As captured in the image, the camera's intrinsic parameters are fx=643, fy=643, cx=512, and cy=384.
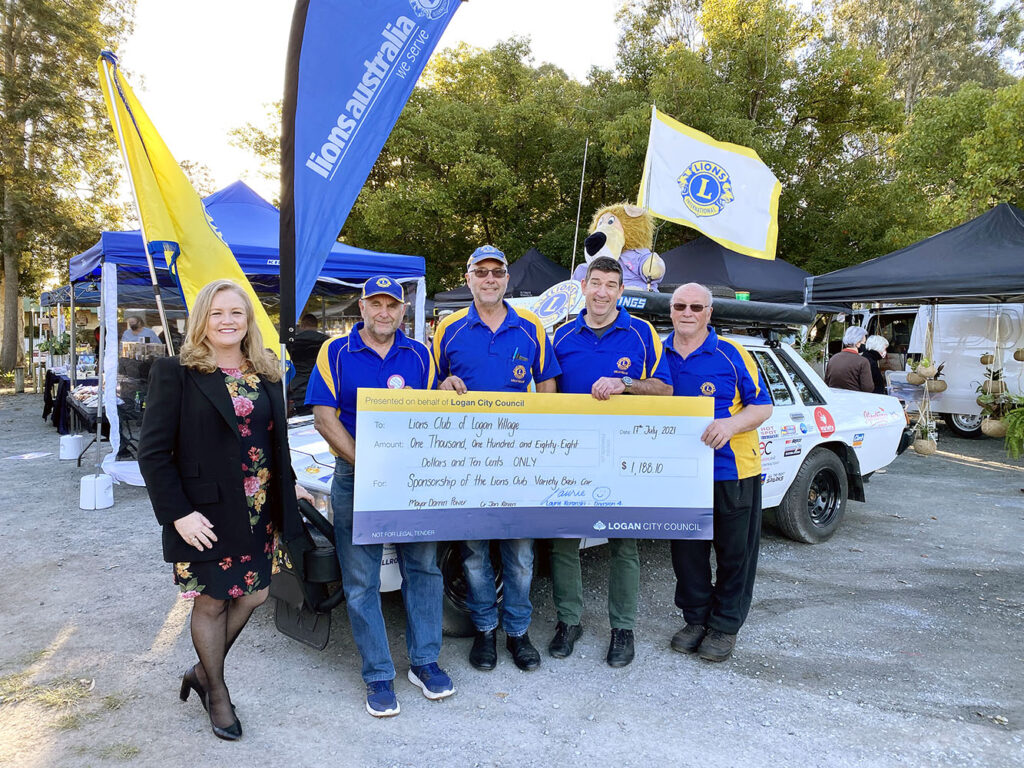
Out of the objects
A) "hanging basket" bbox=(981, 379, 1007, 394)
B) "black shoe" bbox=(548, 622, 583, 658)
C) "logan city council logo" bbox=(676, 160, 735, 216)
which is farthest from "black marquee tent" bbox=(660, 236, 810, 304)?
"black shoe" bbox=(548, 622, 583, 658)

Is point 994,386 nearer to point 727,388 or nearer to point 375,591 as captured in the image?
point 727,388

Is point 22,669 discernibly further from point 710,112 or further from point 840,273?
point 710,112

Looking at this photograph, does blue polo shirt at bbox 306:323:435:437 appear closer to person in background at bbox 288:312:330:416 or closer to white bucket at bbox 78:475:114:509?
person in background at bbox 288:312:330:416

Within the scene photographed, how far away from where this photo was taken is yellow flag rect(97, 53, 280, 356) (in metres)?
3.79

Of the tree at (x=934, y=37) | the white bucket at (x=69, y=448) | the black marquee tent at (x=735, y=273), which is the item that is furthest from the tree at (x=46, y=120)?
the tree at (x=934, y=37)

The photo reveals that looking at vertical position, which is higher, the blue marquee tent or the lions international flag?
the lions international flag

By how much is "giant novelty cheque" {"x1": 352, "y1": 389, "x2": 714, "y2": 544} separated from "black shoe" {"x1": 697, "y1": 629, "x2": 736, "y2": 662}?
0.61 m

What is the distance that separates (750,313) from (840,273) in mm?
5579

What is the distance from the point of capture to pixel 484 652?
3264 mm

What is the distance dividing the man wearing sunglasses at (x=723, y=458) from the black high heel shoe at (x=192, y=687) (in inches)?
93.0

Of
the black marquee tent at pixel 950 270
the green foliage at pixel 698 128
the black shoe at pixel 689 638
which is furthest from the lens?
the green foliage at pixel 698 128

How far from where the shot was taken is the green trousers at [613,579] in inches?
132

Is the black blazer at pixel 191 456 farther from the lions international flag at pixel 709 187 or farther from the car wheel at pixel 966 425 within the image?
the car wheel at pixel 966 425

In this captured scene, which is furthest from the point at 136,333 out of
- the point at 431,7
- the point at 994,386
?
the point at 994,386
